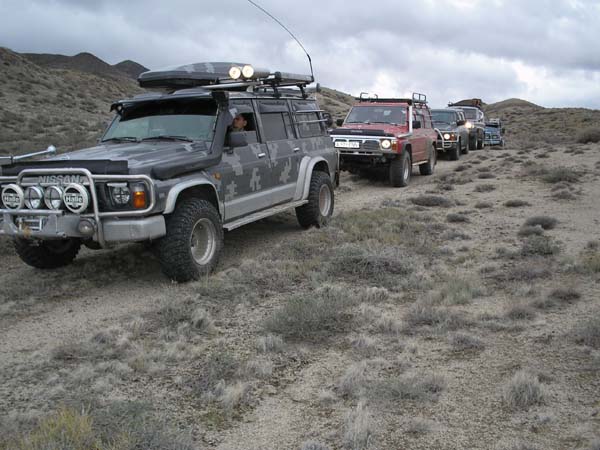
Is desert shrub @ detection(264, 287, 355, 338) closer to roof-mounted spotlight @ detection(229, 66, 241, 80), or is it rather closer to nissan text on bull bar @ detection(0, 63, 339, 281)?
nissan text on bull bar @ detection(0, 63, 339, 281)

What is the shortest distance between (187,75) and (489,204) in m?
6.15

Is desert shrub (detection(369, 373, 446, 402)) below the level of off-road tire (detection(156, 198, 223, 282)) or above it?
below

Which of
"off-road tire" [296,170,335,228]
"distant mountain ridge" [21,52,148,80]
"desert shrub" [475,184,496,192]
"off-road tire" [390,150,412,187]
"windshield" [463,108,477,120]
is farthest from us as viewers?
"distant mountain ridge" [21,52,148,80]

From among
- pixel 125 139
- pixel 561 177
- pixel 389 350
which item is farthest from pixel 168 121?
pixel 561 177

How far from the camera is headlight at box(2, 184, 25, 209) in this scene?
5742mm

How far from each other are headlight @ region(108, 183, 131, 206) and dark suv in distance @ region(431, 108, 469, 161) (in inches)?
590

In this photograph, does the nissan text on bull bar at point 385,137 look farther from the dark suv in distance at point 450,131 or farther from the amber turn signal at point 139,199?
the amber turn signal at point 139,199

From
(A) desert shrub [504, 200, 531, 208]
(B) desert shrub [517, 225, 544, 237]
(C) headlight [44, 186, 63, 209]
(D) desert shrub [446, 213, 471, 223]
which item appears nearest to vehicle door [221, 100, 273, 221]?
(C) headlight [44, 186, 63, 209]

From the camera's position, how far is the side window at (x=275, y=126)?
311 inches

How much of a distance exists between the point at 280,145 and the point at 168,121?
5.44 ft

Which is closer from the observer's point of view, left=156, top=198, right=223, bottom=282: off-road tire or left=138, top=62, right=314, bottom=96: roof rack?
left=156, top=198, right=223, bottom=282: off-road tire

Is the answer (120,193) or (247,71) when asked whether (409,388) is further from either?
(247,71)

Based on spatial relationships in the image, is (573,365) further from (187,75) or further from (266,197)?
→ (187,75)

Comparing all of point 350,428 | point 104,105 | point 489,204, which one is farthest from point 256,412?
point 104,105
